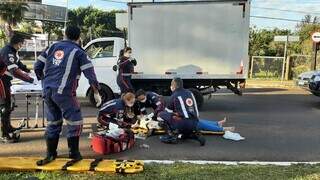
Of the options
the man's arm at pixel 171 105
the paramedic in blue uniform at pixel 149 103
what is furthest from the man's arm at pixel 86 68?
the paramedic in blue uniform at pixel 149 103

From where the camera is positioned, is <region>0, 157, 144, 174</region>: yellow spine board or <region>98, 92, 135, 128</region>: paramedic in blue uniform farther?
<region>98, 92, 135, 128</region>: paramedic in blue uniform

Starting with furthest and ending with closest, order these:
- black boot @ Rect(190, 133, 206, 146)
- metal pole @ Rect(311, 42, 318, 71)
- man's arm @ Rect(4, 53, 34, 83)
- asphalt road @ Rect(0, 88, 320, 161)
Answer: metal pole @ Rect(311, 42, 318, 71)
black boot @ Rect(190, 133, 206, 146)
man's arm @ Rect(4, 53, 34, 83)
asphalt road @ Rect(0, 88, 320, 161)

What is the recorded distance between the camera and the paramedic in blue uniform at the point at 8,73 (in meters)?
8.55

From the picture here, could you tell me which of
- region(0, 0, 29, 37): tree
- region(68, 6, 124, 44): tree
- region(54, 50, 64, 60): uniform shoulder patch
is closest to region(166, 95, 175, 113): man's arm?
region(54, 50, 64, 60): uniform shoulder patch

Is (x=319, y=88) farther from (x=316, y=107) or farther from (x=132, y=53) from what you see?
(x=132, y=53)

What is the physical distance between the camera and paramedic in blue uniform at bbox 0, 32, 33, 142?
8555 millimetres

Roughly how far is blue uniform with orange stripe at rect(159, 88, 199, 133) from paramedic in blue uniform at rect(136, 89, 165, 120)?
2.57 ft

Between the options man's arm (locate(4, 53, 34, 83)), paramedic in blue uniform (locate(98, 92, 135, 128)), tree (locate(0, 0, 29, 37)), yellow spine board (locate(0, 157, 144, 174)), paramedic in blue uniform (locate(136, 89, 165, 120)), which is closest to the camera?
yellow spine board (locate(0, 157, 144, 174))

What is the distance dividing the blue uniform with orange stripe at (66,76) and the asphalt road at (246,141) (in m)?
1.17

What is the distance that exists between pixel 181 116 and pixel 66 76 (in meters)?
Result: 2.77

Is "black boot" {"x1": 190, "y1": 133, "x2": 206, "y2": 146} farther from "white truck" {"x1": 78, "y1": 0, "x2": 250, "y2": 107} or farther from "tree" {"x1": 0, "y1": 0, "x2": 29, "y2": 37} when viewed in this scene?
"tree" {"x1": 0, "y1": 0, "x2": 29, "y2": 37}

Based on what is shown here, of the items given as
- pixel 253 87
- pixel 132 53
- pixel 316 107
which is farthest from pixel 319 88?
pixel 253 87

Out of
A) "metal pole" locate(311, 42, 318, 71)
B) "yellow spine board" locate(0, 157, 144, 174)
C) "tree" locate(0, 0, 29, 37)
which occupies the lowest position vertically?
"yellow spine board" locate(0, 157, 144, 174)

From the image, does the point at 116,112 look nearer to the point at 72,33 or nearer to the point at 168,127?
the point at 168,127
